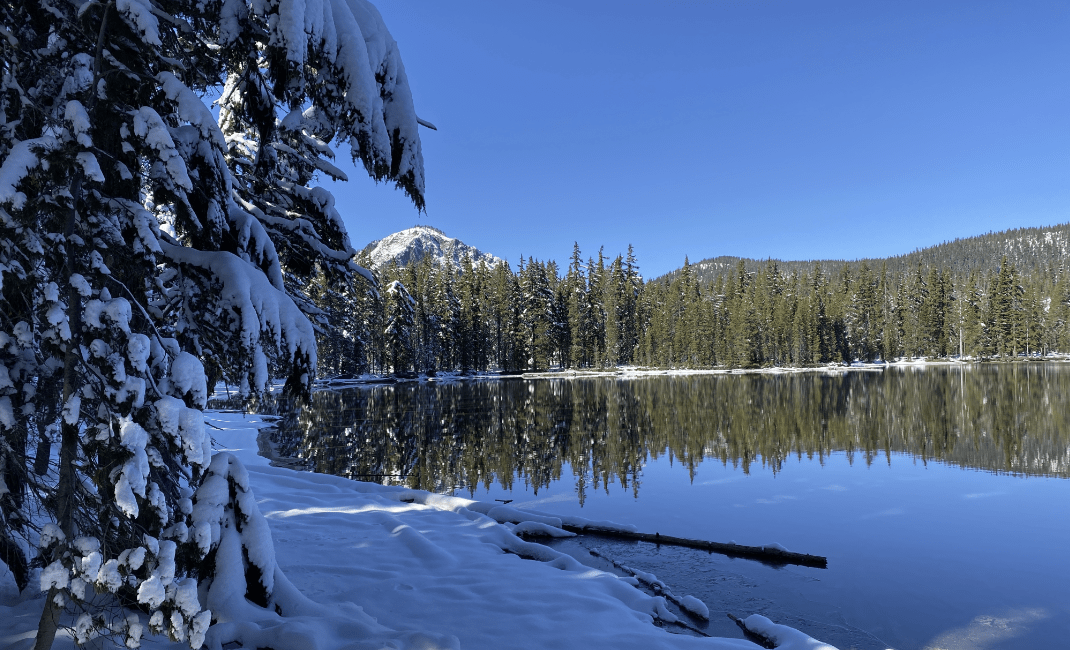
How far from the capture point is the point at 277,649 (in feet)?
12.9

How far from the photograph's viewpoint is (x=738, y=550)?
8.41m

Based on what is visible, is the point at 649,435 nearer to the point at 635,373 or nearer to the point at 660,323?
the point at 635,373

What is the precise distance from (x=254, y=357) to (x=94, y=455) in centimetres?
123

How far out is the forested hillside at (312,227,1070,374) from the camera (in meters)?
73.7

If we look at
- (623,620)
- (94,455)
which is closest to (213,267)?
(94,455)

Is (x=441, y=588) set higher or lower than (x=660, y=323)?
lower

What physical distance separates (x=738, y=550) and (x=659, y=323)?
7629 centimetres

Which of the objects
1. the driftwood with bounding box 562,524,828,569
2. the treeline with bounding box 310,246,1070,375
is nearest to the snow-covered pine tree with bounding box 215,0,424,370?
the driftwood with bounding box 562,524,828,569

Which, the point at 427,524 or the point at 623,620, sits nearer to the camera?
the point at 623,620

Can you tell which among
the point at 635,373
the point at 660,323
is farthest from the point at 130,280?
the point at 660,323

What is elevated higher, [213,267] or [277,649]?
[213,267]

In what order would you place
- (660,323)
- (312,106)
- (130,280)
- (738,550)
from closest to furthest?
(130,280) → (312,106) → (738,550) → (660,323)

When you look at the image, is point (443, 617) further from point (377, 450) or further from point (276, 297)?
point (377, 450)

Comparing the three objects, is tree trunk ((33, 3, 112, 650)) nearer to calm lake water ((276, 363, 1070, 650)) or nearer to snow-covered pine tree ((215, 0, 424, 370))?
snow-covered pine tree ((215, 0, 424, 370))
